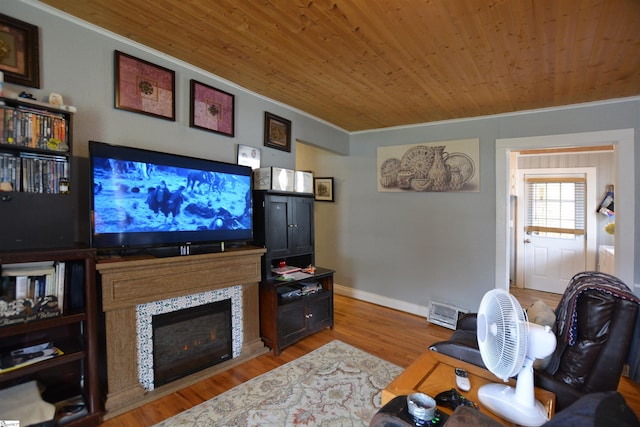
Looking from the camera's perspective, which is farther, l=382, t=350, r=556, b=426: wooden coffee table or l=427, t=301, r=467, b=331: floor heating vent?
l=427, t=301, r=467, b=331: floor heating vent

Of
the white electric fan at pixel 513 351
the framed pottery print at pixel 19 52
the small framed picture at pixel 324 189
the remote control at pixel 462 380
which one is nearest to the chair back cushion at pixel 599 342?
the white electric fan at pixel 513 351

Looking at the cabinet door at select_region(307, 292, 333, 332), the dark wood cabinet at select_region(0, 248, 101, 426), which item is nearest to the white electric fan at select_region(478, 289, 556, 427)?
the cabinet door at select_region(307, 292, 333, 332)

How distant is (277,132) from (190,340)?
2.18 m

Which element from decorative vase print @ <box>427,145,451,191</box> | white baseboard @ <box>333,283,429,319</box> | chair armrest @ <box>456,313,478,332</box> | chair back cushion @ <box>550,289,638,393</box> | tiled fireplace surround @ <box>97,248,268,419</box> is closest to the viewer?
chair back cushion @ <box>550,289,638,393</box>

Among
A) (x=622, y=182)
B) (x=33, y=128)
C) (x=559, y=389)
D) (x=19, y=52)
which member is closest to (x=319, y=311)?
(x=559, y=389)

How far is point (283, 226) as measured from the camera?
9.75 feet

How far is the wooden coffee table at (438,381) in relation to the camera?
1332mm

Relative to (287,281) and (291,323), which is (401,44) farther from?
(291,323)

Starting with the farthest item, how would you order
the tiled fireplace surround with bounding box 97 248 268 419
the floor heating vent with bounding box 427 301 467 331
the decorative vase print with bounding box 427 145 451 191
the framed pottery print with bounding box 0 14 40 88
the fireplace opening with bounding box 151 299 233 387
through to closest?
1. the decorative vase print with bounding box 427 145 451 191
2. the floor heating vent with bounding box 427 301 467 331
3. the fireplace opening with bounding box 151 299 233 387
4. the tiled fireplace surround with bounding box 97 248 268 419
5. the framed pottery print with bounding box 0 14 40 88

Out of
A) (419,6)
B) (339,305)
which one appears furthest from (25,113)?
(339,305)

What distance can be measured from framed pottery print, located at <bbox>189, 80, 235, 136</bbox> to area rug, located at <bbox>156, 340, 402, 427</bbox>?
2.17 m

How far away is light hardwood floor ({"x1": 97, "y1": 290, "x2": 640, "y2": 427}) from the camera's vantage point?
199 centimetres

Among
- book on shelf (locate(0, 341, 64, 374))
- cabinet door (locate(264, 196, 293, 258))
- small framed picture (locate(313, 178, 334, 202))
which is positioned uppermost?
small framed picture (locate(313, 178, 334, 202))

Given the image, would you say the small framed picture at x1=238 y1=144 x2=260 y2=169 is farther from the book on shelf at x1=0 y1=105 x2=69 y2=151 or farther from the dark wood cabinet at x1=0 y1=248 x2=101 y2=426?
the dark wood cabinet at x1=0 y1=248 x2=101 y2=426
